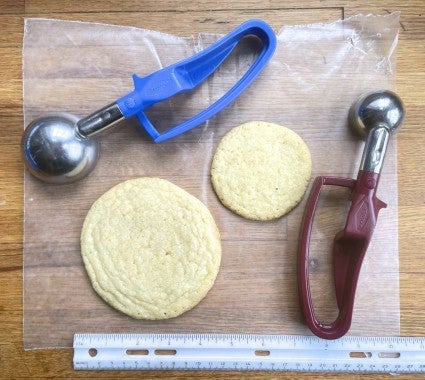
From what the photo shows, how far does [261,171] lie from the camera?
96 centimetres

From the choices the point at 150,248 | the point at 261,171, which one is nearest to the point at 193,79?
the point at 261,171

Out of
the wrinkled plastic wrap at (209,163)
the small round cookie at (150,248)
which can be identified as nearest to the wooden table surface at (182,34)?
the wrinkled plastic wrap at (209,163)

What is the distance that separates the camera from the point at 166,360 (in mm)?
947

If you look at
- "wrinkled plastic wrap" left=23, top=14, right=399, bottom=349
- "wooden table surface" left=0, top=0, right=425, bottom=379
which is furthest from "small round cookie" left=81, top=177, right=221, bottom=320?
"wooden table surface" left=0, top=0, right=425, bottom=379

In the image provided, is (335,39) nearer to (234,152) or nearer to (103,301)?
(234,152)

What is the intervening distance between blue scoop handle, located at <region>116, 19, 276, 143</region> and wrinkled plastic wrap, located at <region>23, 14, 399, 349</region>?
4 centimetres

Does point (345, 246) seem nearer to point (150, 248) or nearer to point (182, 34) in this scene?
point (150, 248)

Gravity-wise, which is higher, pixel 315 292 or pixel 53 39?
pixel 53 39

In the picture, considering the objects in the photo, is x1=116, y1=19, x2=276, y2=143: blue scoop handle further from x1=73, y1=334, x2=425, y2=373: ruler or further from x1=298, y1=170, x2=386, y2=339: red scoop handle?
x1=73, y1=334, x2=425, y2=373: ruler

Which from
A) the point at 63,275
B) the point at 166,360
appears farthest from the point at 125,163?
the point at 166,360

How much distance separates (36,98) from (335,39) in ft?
1.99

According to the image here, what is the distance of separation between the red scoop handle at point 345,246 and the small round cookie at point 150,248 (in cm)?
17

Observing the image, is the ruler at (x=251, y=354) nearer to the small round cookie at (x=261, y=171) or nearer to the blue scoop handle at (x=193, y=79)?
the small round cookie at (x=261, y=171)

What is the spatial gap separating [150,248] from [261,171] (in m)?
0.26
